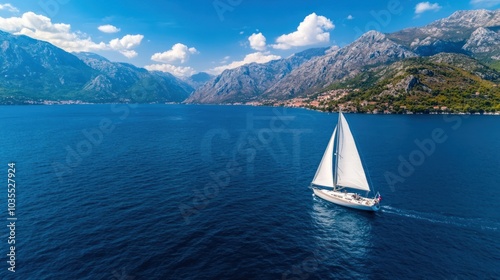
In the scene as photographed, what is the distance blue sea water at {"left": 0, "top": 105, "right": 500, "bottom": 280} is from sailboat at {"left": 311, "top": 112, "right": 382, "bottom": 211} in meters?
2.76

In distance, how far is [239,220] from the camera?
59.4 m

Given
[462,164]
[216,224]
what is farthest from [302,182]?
[462,164]

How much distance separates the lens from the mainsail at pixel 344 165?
226 feet

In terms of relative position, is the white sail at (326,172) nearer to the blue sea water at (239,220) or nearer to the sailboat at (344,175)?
the sailboat at (344,175)

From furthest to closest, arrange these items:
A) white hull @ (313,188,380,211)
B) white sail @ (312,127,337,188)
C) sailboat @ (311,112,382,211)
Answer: white sail @ (312,127,337,188) < sailboat @ (311,112,382,211) < white hull @ (313,188,380,211)

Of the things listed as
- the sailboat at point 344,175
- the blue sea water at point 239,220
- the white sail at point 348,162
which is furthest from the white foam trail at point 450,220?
the white sail at point 348,162

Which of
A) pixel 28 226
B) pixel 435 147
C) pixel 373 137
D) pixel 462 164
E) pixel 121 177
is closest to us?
pixel 28 226

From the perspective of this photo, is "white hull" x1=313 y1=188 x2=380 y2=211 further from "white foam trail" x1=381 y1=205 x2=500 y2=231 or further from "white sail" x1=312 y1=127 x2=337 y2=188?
"white foam trail" x1=381 y1=205 x2=500 y2=231

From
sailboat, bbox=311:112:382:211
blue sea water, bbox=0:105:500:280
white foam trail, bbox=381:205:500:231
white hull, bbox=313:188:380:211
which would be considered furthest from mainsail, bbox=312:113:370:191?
white foam trail, bbox=381:205:500:231

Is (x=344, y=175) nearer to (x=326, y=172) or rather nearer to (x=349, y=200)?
(x=326, y=172)

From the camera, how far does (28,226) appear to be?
54.0 metres

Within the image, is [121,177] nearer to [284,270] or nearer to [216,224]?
[216,224]

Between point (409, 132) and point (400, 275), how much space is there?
527 ft

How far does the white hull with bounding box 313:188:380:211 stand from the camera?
63250 millimetres
